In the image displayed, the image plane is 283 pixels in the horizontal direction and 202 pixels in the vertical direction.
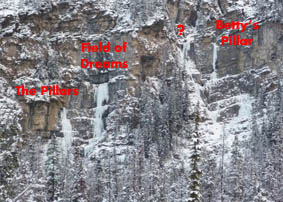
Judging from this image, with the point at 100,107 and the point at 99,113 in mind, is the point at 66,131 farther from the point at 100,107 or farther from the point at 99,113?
the point at 100,107

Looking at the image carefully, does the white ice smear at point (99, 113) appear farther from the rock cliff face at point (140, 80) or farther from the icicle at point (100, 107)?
the rock cliff face at point (140, 80)

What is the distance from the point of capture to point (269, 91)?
354 ft

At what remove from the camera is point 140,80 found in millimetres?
116750

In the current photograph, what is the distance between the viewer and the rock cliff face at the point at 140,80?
9894 centimetres

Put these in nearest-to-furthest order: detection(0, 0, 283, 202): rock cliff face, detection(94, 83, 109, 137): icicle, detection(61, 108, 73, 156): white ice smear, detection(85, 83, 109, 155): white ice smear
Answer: detection(0, 0, 283, 202): rock cliff face < detection(85, 83, 109, 155): white ice smear < detection(61, 108, 73, 156): white ice smear < detection(94, 83, 109, 137): icicle

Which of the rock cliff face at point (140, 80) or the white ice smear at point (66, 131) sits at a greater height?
the rock cliff face at point (140, 80)

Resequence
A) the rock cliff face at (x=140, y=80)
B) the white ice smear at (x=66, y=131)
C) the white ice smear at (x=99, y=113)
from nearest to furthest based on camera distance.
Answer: the rock cliff face at (x=140, y=80)
the white ice smear at (x=99, y=113)
the white ice smear at (x=66, y=131)

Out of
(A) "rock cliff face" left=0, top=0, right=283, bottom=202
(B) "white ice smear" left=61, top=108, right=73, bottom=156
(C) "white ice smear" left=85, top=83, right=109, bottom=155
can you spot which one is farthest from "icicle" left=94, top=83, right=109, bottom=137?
(B) "white ice smear" left=61, top=108, right=73, bottom=156

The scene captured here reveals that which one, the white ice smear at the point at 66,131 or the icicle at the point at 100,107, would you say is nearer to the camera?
the white ice smear at the point at 66,131

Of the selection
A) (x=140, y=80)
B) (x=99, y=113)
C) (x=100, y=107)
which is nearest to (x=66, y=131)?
(x=99, y=113)

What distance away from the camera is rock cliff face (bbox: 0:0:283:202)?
98.9 metres

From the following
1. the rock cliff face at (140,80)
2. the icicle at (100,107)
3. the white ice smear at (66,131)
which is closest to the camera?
the rock cliff face at (140,80)

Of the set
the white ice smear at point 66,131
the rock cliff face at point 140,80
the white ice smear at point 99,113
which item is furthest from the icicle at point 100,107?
the white ice smear at point 66,131

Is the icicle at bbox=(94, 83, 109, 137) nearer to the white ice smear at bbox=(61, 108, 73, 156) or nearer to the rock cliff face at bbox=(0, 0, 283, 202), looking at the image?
the rock cliff face at bbox=(0, 0, 283, 202)
